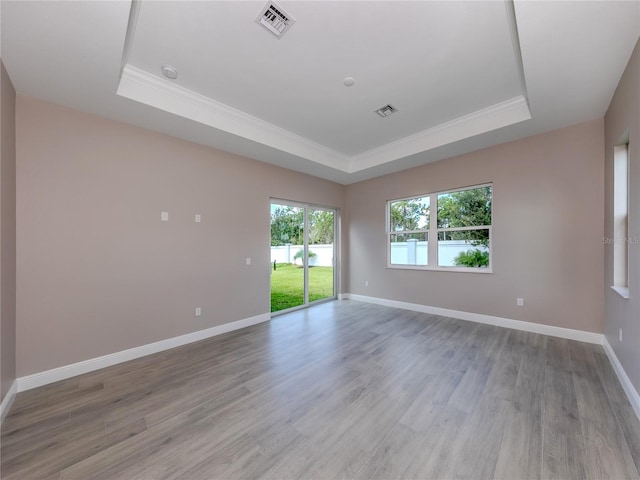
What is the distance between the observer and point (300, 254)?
498 cm

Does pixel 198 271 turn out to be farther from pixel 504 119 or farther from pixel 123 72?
pixel 504 119

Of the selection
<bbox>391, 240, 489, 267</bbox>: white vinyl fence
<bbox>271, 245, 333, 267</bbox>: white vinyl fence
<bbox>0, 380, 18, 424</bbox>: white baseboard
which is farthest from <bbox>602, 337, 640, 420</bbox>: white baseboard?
<bbox>0, 380, 18, 424</bbox>: white baseboard

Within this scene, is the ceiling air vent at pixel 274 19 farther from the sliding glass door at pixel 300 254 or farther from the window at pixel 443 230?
the window at pixel 443 230

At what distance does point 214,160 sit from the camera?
3.66 metres

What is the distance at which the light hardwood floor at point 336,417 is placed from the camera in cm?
145

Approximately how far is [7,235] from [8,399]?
136 centimetres

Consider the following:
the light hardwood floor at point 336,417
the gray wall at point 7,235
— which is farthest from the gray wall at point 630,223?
the gray wall at point 7,235

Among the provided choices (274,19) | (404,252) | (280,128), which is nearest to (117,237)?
(280,128)

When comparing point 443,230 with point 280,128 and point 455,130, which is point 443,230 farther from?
point 280,128

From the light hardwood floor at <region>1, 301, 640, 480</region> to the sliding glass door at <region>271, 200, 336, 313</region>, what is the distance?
180 centimetres

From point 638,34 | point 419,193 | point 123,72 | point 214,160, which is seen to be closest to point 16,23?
Result: point 123,72

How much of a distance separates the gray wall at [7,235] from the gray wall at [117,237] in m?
0.10

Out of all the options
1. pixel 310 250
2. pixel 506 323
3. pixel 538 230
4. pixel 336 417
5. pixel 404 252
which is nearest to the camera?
pixel 336 417

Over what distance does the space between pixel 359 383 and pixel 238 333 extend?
82.3 inches
